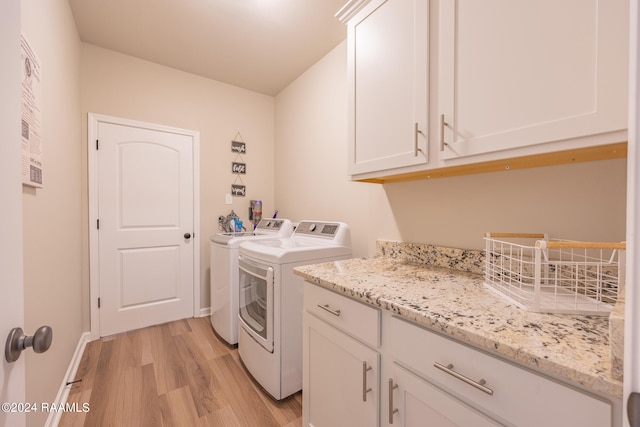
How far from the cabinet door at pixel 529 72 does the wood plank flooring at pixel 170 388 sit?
1.78 m

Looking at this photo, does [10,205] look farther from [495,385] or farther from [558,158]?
[558,158]

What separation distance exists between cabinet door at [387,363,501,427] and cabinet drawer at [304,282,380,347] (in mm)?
138

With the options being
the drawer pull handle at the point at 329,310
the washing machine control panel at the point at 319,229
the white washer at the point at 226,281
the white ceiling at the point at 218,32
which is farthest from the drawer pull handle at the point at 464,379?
the white ceiling at the point at 218,32

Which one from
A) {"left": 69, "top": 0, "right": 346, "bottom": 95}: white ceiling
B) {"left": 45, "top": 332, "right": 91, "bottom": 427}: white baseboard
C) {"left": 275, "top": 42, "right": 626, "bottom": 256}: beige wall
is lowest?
{"left": 45, "top": 332, "right": 91, "bottom": 427}: white baseboard

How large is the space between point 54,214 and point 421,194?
7.03 ft

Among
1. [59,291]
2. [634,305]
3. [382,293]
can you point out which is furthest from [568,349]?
[59,291]

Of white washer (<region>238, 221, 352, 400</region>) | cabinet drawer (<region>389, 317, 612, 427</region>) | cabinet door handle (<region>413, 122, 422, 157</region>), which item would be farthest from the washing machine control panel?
cabinet drawer (<region>389, 317, 612, 427</region>)

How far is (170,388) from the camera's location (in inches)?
70.7

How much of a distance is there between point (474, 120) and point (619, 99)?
364mm

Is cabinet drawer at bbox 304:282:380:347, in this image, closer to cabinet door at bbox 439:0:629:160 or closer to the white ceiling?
cabinet door at bbox 439:0:629:160

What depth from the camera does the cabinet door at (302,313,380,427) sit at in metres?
0.97

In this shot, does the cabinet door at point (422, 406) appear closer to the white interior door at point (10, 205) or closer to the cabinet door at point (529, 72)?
the cabinet door at point (529, 72)

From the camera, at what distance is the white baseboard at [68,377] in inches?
58.1

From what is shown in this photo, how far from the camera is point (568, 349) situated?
23.0 inches
